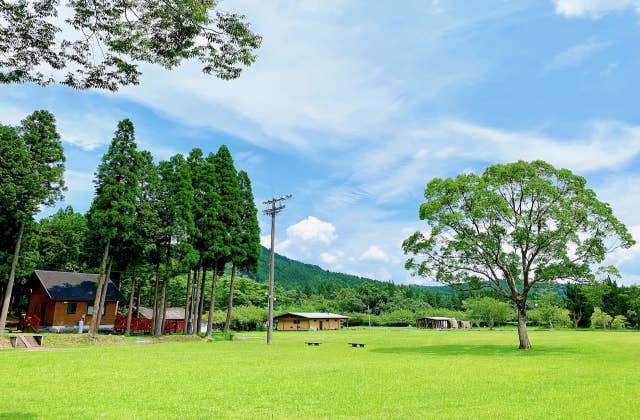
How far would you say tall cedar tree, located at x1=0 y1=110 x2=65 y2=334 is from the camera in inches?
1005

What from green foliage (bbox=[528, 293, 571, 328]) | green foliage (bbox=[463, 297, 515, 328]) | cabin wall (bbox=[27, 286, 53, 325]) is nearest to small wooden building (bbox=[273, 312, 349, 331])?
green foliage (bbox=[463, 297, 515, 328])

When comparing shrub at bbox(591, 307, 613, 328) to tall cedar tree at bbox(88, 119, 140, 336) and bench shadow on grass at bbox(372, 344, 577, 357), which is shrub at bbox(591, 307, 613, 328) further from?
tall cedar tree at bbox(88, 119, 140, 336)

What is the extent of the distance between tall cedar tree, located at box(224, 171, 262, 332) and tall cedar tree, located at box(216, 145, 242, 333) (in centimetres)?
12

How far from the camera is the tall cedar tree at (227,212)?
3275cm

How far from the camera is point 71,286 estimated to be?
37750mm

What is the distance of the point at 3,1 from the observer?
607cm

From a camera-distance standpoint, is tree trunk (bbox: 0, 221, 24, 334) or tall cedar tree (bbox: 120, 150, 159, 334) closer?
tree trunk (bbox: 0, 221, 24, 334)

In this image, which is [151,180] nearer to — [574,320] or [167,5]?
[167,5]

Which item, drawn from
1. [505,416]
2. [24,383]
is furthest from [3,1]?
[505,416]

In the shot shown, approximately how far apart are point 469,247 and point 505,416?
1726 cm

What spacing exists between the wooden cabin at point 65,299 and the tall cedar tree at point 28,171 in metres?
9.49

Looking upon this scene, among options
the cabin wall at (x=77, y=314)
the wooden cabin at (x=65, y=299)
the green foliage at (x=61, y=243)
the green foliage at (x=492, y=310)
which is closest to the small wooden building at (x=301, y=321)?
the green foliage at (x=492, y=310)

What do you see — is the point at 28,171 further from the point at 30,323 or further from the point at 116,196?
the point at 30,323

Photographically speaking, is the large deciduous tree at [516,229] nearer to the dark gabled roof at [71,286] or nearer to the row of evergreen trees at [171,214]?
the row of evergreen trees at [171,214]
